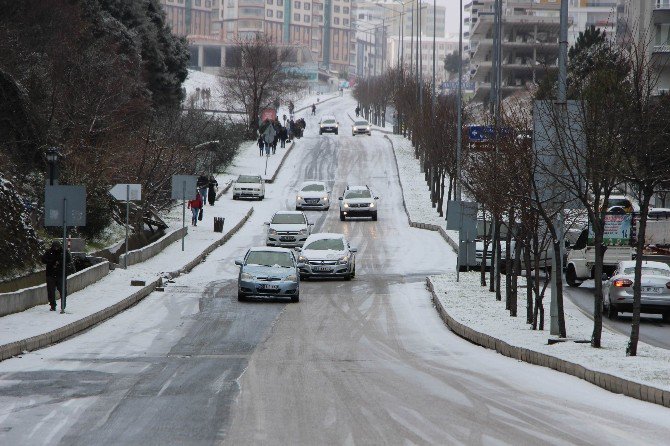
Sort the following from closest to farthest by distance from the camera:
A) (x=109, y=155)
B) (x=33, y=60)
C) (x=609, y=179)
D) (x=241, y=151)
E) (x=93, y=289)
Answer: (x=609, y=179) → (x=93, y=289) → (x=109, y=155) → (x=33, y=60) → (x=241, y=151)

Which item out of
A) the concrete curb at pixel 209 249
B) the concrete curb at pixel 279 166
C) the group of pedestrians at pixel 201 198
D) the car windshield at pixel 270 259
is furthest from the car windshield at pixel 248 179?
the car windshield at pixel 270 259

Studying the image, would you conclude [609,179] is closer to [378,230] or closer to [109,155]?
[109,155]

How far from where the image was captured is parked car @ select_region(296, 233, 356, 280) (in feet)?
129

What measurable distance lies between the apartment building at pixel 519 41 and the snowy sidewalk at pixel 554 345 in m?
111

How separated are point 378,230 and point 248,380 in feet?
137

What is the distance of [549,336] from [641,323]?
7846 millimetres

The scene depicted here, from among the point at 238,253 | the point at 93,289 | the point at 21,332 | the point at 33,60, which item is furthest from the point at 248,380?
the point at 33,60

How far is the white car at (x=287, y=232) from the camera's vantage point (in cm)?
4934

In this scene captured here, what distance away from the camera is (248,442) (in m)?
12.3

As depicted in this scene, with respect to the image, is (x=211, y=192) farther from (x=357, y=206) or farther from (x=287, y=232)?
(x=287, y=232)

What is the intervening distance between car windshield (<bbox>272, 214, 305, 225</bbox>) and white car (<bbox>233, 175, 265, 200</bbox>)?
20326 millimetres

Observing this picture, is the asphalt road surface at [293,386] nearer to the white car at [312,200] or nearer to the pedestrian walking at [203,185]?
the pedestrian walking at [203,185]

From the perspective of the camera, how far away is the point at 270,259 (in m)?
33.9

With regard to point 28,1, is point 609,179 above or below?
below
